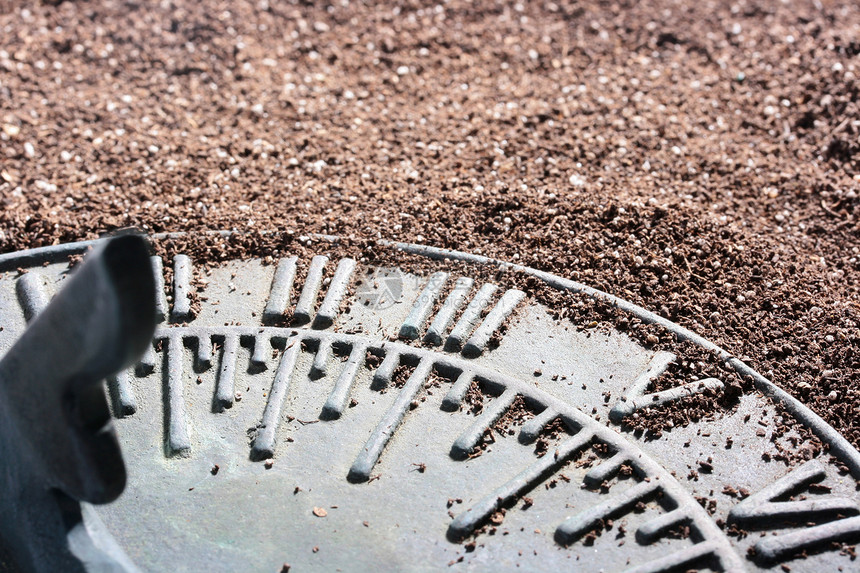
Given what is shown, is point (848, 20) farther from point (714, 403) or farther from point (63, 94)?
point (63, 94)

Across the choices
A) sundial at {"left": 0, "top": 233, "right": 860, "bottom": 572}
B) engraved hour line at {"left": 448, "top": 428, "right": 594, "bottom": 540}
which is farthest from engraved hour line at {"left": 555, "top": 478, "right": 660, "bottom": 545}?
engraved hour line at {"left": 448, "top": 428, "right": 594, "bottom": 540}

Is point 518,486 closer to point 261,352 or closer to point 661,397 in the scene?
point 661,397

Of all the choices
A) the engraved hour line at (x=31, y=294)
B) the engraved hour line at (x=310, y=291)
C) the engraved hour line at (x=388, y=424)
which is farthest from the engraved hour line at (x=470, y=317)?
the engraved hour line at (x=31, y=294)

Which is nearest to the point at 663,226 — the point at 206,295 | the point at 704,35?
the point at 206,295

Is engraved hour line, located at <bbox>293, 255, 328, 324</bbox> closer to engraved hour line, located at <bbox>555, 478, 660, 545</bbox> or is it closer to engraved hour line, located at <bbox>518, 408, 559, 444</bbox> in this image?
engraved hour line, located at <bbox>518, 408, 559, 444</bbox>

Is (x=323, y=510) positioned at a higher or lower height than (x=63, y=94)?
lower

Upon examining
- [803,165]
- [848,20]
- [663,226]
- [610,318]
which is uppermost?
[848,20]
